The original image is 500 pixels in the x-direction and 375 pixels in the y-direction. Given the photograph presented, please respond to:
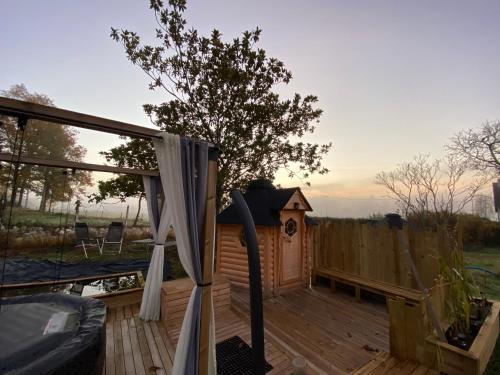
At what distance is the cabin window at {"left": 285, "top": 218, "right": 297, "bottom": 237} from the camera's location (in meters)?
6.33

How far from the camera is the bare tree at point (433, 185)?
1134 cm

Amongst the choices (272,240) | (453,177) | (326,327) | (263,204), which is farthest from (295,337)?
(453,177)

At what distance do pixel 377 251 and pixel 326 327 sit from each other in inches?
98.9

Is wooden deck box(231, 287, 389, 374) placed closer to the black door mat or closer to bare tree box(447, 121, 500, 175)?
the black door mat

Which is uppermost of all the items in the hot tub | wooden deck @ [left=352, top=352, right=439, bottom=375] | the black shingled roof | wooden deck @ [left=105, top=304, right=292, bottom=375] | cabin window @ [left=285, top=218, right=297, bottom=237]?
the black shingled roof

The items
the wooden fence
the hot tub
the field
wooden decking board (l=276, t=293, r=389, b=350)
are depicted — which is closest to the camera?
the hot tub

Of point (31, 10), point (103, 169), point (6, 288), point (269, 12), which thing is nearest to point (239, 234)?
point (103, 169)

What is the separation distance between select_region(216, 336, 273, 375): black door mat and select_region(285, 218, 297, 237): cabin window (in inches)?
125

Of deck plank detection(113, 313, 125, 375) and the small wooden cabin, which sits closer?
deck plank detection(113, 313, 125, 375)

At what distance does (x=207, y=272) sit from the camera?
A: 237 cm

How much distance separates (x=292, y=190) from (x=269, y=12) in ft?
17.3

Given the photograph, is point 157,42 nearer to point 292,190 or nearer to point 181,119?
→ point 181,119

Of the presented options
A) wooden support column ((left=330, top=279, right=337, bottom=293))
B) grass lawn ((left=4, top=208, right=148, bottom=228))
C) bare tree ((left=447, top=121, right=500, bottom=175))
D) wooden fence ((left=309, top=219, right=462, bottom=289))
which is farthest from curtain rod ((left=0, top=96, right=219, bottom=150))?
bare tree ((left=447, top=121, right=500, bottom=175))

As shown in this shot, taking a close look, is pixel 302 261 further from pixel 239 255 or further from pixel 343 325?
pixel 343 325
